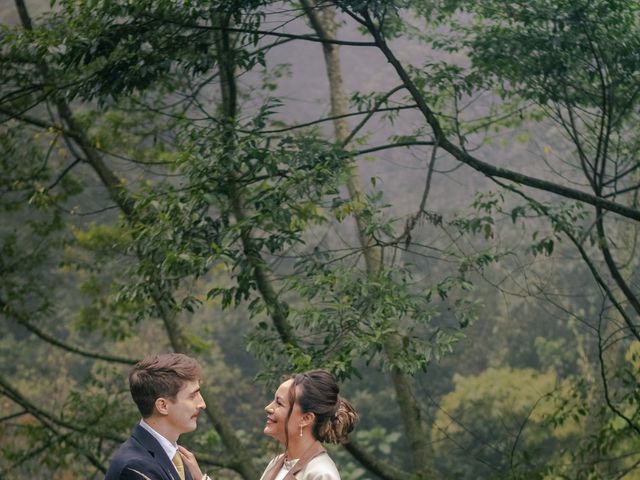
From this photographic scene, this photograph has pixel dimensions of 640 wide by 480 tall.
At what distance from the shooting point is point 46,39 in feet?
23.6

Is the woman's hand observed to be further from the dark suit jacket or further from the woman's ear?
the woman's ear

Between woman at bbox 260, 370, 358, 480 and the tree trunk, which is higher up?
the tree trunk

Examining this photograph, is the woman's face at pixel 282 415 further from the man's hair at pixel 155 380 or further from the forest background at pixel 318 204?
the forest background at pixel 318 204

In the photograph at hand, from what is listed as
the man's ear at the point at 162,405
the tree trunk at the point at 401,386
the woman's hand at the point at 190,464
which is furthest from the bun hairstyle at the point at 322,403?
the tree trunk at the point at 401,386

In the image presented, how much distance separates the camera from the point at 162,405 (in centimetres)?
309

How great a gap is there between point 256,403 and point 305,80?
542 inches

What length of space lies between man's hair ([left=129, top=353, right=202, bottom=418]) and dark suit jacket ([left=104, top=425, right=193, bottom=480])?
→ 3.1 inches

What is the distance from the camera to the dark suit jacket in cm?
299

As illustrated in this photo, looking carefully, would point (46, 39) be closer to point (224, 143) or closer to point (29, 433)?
point (224, 143)

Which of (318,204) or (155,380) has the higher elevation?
(318,204)

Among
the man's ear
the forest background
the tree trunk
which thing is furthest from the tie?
the tree trunk

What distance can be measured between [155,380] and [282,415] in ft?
1.71

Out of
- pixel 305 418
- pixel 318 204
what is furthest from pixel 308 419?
pixel 318 204

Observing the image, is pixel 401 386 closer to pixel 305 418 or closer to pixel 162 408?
pixel 305 418
